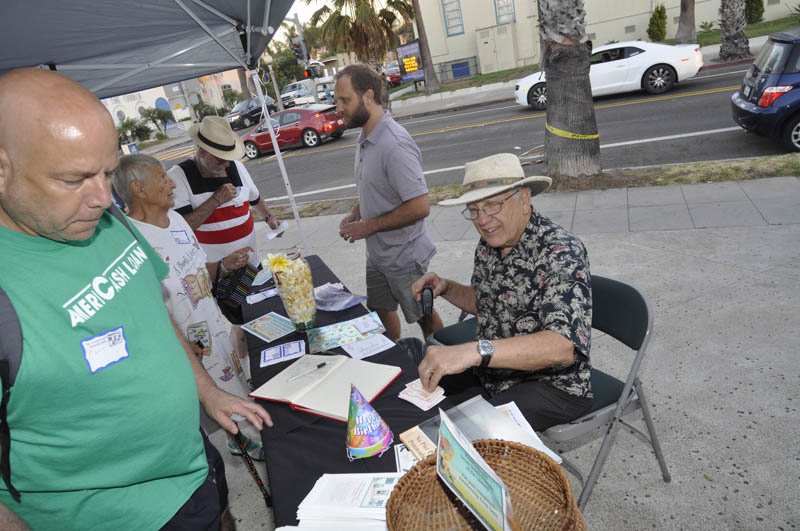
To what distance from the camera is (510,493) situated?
4.69 ft

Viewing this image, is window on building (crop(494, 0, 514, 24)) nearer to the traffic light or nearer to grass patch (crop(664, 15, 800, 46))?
grass patch (crop(664, 15, 800, 46))

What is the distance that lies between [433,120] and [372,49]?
933 centimetres

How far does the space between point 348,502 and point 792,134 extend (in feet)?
28.5

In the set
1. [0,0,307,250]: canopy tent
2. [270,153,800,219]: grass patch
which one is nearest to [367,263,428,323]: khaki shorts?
[0,0,307,250]: canopy tent

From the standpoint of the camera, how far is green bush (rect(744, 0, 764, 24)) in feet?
74.0

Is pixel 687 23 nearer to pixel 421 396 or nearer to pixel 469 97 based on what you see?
pixel 469 97

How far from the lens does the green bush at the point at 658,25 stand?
2286 cm

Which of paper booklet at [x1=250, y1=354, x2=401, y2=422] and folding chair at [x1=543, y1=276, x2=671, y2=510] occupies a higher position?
paper booklet at [x1=250, y1=354, x2=401, y2=422]

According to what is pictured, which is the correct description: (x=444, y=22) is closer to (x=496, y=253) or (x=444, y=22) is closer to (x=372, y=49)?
(x=372, y=49)

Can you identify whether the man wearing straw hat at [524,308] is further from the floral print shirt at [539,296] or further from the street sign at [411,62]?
the street sign at [411,62]

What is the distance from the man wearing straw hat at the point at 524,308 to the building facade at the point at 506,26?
2666 centimetres

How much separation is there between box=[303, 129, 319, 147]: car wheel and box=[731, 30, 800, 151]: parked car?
12696mm

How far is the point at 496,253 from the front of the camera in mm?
2566

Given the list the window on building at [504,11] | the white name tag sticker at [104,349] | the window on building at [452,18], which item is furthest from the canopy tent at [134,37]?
the window on building at [452,18]
